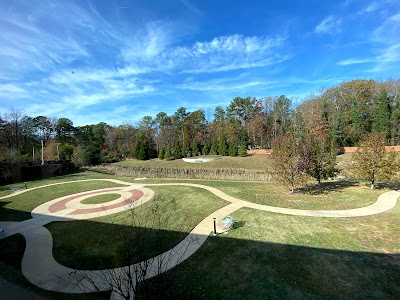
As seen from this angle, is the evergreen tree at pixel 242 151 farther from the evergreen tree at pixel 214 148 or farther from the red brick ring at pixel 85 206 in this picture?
the red brick ring at pixel 85 206

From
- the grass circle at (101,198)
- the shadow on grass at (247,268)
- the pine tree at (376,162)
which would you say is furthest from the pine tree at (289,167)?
the grass circle at (101,198)

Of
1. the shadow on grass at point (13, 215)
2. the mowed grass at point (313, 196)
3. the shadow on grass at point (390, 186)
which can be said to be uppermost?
the shadow on grass at point (390, 186)

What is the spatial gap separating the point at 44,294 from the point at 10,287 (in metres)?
1.36

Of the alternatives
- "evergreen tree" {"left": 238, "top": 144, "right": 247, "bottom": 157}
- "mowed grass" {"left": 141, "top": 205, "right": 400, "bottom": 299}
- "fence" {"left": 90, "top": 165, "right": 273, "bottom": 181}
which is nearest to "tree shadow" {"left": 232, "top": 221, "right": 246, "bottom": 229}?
"mowed grass" {"left": 141, "top": 205, "right": 400, "bottom": 299}

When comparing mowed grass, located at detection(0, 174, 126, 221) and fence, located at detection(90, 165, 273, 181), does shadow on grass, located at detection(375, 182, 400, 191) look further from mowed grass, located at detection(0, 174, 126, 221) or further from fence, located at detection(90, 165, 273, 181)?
mowed grass, located at detection(0, 174, 126, 221)

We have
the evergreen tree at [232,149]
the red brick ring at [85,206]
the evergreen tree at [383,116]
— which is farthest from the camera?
the evergreen tree at [232,149]

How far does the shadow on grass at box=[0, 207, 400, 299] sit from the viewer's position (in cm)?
599

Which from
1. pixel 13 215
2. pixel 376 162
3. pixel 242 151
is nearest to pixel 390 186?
pixel 376 162

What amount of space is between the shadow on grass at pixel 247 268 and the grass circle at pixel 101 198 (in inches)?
216

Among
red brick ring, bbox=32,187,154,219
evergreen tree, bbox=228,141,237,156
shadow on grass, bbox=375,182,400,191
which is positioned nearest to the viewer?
red brick ring, bbox=32,187,154,219

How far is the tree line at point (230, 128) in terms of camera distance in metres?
38.5

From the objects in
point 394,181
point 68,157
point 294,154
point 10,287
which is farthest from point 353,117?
point 68,157

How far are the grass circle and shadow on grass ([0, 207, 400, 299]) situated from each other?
5.49 m

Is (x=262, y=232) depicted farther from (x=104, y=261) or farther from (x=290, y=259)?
(x=104, y=261)
